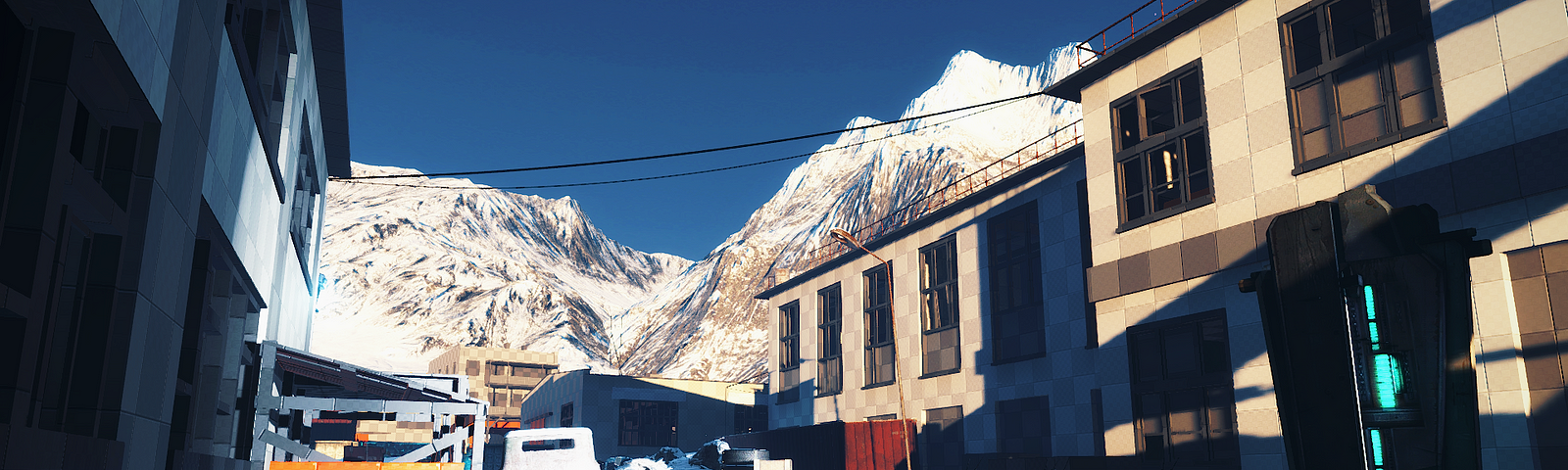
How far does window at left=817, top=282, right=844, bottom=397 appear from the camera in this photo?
48344 mm

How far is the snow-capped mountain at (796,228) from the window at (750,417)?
2565 inches

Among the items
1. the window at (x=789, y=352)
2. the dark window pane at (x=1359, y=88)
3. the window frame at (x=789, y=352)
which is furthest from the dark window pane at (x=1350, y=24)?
the window at (x=789, y=352)

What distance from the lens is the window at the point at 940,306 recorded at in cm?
3984

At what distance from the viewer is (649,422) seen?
67.2 metres

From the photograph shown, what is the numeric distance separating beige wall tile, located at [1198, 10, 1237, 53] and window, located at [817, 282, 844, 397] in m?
26.6

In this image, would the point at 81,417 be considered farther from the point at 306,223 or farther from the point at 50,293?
the point at 306,223

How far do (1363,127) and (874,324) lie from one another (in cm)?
2747

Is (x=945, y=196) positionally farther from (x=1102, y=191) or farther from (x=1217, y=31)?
(x=1217, y=31)

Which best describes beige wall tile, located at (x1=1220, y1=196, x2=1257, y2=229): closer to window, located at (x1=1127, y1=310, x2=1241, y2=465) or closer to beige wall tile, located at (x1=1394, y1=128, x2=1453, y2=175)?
window, located at (x1=1127, y1=310, x2=1241, y2=465)

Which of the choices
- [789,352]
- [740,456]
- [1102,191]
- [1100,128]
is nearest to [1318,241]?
[1102,191]

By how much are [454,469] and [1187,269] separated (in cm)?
1653

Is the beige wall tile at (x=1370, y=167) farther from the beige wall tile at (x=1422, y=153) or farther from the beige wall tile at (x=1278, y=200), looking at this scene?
the beige wall tile at (x=1278, y=200)

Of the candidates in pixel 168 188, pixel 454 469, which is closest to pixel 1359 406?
pixel 168 188

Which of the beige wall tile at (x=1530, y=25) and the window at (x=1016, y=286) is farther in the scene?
the window at (x=1016, y=286)
